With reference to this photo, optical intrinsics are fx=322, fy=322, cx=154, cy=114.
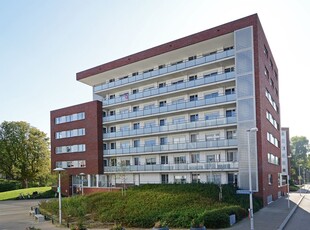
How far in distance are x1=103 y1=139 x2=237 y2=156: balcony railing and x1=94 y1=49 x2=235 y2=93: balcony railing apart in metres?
9.79

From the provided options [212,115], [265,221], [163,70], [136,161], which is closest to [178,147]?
[212,115]

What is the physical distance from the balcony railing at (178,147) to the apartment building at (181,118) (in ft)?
0.40

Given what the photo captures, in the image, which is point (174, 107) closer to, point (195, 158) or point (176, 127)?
point (176, 127)

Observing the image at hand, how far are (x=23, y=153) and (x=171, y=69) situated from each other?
42.5 meters

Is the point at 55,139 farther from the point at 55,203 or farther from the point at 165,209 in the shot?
the point at 165,209

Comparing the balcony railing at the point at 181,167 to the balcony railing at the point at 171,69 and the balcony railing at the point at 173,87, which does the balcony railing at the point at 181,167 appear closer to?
the balcony railing at the point at 173,87

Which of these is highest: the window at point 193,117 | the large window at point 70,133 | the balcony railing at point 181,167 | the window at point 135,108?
the window at point 135,108

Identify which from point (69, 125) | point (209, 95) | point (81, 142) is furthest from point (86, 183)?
point (209, 95)

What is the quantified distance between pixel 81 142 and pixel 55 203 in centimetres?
1997

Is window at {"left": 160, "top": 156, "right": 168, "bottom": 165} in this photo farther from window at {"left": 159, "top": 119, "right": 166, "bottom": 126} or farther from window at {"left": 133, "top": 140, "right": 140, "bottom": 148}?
window at {"left": 133, "top": 140, "right": 140, "bottom": 148}

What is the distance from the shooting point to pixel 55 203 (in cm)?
3253

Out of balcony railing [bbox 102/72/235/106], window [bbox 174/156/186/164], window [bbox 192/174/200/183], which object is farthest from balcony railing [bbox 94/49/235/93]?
window [bbox 192/174/200/183]

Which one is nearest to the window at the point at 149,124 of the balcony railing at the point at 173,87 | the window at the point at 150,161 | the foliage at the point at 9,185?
the balcony railing at the point at 173,87

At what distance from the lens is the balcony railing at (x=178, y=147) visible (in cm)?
3703
